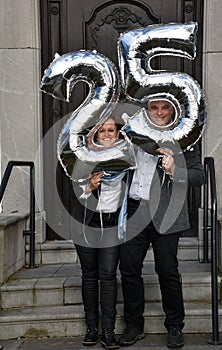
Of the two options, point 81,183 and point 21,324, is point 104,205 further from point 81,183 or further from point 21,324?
point 21,324

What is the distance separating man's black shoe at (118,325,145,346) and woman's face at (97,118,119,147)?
136 centimetres

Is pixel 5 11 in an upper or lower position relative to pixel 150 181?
upper

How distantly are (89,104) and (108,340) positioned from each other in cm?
165

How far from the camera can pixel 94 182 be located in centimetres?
410

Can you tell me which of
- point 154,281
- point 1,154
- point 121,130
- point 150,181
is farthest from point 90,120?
point 1,154

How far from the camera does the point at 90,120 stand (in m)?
4.03

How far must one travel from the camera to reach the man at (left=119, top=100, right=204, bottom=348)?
13.5ft

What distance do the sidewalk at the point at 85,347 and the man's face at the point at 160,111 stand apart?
1612mm

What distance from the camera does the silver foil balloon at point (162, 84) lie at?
396cm

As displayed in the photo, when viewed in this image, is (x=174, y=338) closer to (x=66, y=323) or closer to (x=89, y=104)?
(x=66, y=323)

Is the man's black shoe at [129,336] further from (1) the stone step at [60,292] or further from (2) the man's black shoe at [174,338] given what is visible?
(1) the stone step at [60,292]

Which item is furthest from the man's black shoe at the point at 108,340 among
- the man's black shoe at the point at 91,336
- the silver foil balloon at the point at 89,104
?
the silver foil balloon at the point at 89,104

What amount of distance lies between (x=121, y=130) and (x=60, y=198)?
7.08 feet

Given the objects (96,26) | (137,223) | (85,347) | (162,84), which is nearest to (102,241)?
(137,223)
